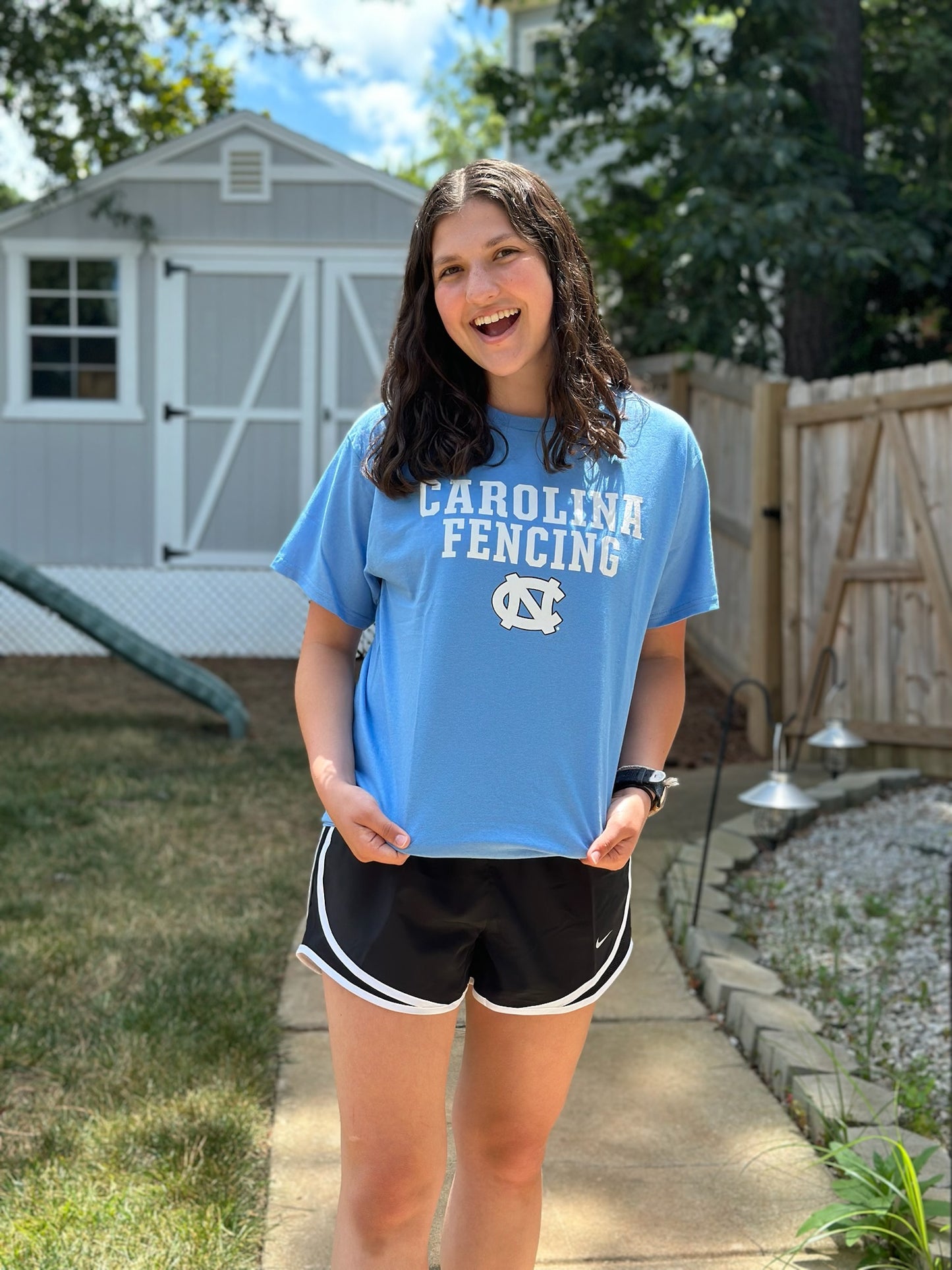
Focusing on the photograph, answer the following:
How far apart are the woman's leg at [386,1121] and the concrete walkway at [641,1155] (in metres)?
0.28

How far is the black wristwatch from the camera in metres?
1.61

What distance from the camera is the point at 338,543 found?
62.1 inches

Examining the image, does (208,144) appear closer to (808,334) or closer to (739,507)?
(808,334)

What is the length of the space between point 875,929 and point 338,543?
10.1 feet

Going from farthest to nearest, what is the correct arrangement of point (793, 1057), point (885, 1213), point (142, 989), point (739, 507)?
point (739, 507) < point (142, 989) < point (793, 1057) < point (885, 1213)

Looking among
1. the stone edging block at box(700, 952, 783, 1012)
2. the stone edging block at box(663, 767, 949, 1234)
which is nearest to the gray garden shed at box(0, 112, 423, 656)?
the stone edging block at box(663, 767, 949, 1234)

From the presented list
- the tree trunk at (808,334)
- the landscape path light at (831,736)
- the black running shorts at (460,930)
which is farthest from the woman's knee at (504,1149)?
the tree trunk at (808,334)

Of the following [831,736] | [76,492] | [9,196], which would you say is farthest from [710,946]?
[9,196]

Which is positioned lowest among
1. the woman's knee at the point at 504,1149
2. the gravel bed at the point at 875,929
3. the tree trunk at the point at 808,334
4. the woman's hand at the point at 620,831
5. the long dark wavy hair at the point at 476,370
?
the gravel bed at the point at 875,929

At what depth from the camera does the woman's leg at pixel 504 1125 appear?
1574mm

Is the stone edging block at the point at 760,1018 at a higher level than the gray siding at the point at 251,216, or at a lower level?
lower

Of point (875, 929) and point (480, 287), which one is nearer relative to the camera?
point (480, 287)

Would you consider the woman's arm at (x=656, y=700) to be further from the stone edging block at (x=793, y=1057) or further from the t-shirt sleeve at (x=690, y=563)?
the stone edging block at (x=793, y=1057)

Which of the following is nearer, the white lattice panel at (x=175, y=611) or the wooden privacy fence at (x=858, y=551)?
the wooden privacy fence at (x=858, y=551)
